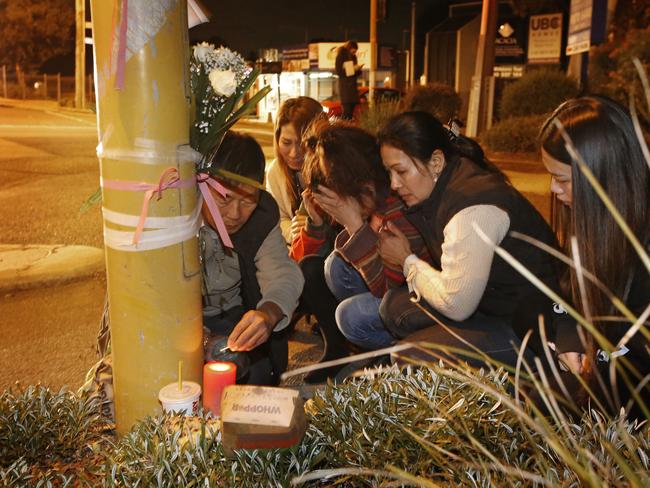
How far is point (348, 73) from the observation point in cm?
1305

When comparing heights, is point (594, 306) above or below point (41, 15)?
below

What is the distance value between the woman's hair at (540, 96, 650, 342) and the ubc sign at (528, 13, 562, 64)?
27519mm

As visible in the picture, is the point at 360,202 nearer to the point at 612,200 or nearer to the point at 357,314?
the point at 357,314

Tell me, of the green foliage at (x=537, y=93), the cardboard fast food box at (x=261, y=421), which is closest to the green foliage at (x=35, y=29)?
the green foliage at (x=537, y=93)

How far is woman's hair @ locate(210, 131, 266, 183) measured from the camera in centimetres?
295

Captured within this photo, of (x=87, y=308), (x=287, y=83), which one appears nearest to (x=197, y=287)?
(x=87, y=308)

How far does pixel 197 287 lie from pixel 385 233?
58.7 inches

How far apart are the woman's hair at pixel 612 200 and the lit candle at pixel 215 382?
118cm

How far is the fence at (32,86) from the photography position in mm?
45056

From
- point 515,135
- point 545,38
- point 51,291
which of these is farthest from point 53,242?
point 545,38

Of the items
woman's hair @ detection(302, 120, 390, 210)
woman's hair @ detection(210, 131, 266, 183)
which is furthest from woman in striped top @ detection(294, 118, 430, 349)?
woman's hair @ detection(210, 131, 266, 183)

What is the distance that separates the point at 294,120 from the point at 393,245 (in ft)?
5.67

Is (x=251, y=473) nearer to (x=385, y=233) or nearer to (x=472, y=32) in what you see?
(x=385, y=233)

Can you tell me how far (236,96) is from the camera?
2238 mm
